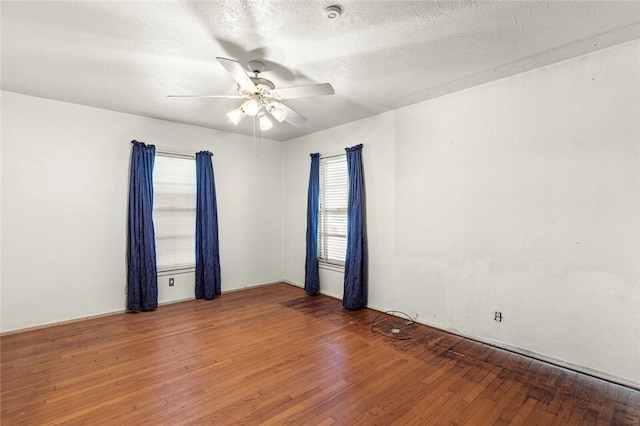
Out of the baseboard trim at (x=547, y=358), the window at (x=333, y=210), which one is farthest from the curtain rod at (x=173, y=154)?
the baseboard trim at (x=547, y=358)

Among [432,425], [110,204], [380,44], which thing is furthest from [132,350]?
[380,44]

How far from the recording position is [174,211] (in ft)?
15.5

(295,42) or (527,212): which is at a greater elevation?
(295,42)

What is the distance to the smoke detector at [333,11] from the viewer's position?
78.7 inches

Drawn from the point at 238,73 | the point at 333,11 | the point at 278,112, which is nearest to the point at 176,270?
the point at 278,112

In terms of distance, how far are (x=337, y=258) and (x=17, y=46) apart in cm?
429

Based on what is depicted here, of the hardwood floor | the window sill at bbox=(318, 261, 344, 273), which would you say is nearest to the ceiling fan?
the hardwood floor

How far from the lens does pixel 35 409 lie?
216 centimetres

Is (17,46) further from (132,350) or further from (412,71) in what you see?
(412,71)

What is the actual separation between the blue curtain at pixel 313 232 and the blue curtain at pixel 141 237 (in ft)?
7.60

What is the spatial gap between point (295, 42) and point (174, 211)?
3.36 metres

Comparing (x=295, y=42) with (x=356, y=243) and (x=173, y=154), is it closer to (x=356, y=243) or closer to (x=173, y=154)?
(x=356, y=243)

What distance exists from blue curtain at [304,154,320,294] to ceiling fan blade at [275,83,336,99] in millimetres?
2449

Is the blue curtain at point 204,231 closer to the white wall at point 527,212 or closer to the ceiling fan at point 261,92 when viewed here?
the ceiling fan at point 261,92
